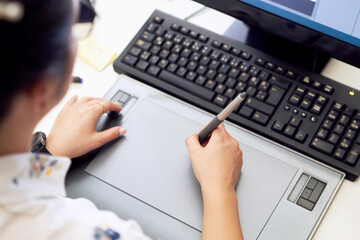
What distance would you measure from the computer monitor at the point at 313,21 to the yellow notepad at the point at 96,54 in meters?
0.23

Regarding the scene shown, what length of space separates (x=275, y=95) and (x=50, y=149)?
1.21 feet

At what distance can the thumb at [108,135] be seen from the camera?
62 cm

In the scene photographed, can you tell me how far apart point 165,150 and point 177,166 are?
0.03 meters

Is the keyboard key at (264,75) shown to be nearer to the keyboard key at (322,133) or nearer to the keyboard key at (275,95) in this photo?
the keyboard key at (275,95)

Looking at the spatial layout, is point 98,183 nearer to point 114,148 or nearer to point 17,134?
point 114,148

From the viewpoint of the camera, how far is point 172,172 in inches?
23.8

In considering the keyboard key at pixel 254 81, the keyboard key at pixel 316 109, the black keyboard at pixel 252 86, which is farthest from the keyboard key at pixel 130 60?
the keyboard key at pixel 316 109

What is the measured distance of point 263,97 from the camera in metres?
0.65

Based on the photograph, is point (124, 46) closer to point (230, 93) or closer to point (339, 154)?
point (230, 93)

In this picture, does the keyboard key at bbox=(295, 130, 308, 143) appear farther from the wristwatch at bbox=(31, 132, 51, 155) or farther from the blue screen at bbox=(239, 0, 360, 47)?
the wristwatch at bbox=(31, 132, 51, 155)

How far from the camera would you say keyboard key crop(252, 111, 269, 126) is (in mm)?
634

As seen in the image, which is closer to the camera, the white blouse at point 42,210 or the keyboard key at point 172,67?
A: the white blouse at point 42,210

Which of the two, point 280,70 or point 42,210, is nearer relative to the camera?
point 42,210

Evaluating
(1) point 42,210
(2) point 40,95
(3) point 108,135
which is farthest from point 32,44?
(3) point 108,135
